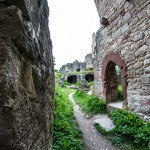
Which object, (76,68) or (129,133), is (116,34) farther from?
(76,68)

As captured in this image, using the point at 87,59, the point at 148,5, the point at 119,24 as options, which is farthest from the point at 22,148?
the point at 87,59

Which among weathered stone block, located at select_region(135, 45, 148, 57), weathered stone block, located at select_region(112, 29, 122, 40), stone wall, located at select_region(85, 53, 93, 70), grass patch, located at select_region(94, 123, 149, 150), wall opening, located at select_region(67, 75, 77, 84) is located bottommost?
grass patch, located at select_region(94, 123, 149, 150)

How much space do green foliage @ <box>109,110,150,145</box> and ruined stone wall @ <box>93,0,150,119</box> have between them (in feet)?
0.70

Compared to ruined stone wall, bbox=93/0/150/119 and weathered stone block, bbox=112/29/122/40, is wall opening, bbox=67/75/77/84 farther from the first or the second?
weathered stone block, bbox=112/29/122/40

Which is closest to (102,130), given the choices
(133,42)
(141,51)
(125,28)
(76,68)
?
(141,51)

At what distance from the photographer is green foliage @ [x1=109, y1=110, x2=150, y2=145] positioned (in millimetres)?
3623

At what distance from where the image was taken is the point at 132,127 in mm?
4129

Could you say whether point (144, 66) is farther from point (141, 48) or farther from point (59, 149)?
point (59, 149)

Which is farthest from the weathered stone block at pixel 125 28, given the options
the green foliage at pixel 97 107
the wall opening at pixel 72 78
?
the wall opening at pixel 72 78

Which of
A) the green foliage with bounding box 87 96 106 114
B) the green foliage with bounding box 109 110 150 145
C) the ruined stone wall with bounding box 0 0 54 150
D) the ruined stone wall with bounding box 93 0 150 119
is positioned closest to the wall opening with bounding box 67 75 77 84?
the green foliage with bounding box 87 96 106 114

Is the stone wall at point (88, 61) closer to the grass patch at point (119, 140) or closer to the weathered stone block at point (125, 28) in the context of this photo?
the weathered stone block at point (125, 28)

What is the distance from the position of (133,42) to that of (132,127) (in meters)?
2.18

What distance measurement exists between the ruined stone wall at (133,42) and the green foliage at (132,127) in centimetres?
21

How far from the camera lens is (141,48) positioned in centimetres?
427
